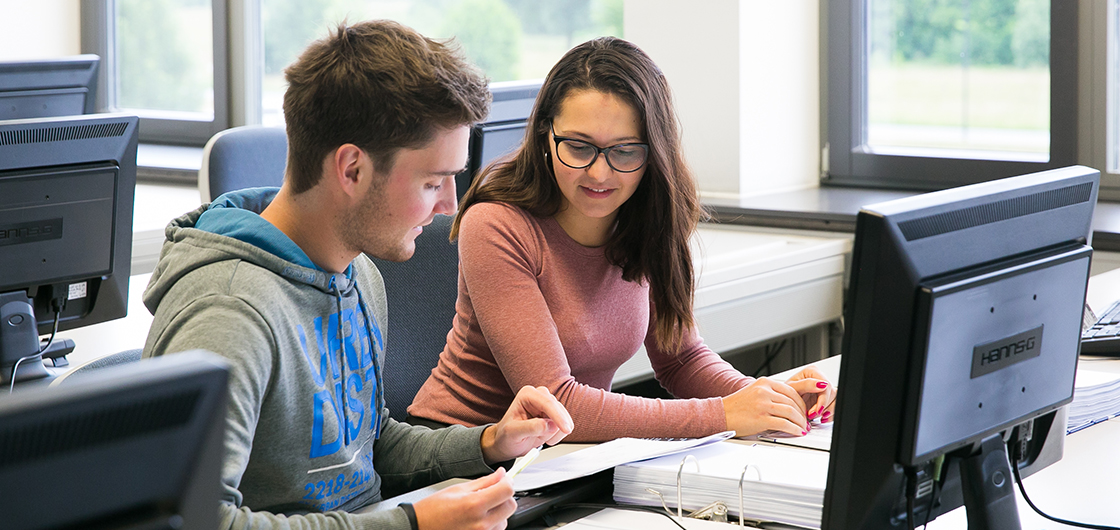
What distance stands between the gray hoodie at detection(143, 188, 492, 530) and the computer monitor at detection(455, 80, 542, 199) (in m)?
0.82

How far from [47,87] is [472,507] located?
1.77 metres

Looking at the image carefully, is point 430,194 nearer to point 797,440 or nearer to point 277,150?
point 797,440

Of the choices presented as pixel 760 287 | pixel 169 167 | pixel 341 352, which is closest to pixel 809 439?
→ pixel 341 352

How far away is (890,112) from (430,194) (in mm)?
2287

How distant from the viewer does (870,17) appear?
3.10 m

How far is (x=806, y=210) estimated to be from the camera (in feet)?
9.03

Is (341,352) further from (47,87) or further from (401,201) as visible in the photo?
(47,87)

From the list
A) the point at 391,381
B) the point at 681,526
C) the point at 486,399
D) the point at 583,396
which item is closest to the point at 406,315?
the point at 391,381

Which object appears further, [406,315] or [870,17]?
[870,17]

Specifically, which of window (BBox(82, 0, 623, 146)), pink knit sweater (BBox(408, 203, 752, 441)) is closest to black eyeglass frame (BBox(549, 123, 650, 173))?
pink knit sweater (BBox(408, 203, 752, 441))

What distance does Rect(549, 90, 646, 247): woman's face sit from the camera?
4.93 ft

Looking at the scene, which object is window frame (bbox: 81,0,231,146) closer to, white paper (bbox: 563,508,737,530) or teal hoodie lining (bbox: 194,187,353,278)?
teal hoodie lining (bbox: 194,187,353,278)

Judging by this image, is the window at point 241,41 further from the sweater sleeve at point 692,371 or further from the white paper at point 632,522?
the white paper at point 632,522

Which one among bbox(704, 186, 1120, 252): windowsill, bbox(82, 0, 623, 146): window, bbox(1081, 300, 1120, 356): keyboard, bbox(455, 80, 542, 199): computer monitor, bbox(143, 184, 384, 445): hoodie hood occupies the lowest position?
bbox(1081, 300, 1120, 356): keyboard
